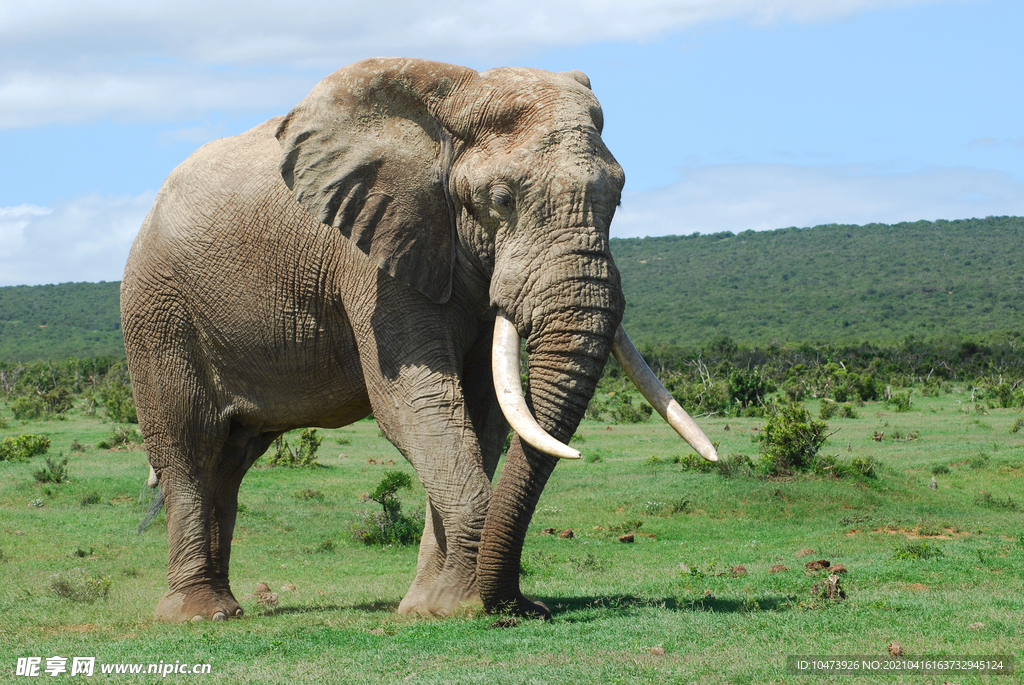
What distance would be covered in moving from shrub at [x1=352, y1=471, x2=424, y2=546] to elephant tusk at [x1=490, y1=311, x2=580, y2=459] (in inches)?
267

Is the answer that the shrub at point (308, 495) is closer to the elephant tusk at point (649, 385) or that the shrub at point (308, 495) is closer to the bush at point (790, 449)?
the bush at point (790, 449)

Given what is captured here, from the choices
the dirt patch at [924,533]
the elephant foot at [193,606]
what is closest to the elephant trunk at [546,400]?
the elephant foot at [193,606]

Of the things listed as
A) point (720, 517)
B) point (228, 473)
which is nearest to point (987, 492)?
point (720, 517)

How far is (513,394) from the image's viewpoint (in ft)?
19.9

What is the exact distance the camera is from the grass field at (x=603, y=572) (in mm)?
5711

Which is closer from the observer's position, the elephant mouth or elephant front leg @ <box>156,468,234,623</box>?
the elephant mouth

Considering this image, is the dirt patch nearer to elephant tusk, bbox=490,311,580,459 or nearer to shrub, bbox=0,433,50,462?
elephant tusk, bbox=490,311,580,459

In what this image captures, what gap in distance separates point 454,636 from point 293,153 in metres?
3.21

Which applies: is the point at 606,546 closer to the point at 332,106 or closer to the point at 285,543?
the point at 285,543

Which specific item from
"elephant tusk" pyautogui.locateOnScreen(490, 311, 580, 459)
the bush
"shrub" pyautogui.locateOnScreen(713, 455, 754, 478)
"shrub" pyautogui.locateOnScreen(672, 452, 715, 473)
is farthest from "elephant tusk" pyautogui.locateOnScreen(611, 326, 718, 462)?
"shrub" pyautogui.locateOnScreen(672, 452, 715, 473)

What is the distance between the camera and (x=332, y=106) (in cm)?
689

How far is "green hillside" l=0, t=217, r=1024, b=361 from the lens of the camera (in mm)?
86938

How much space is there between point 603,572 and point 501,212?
4915 mm

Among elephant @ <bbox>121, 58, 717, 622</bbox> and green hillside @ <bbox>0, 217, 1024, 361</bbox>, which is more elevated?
green hillside @ <bbox>0, 217, 1024, 361</bbox>
